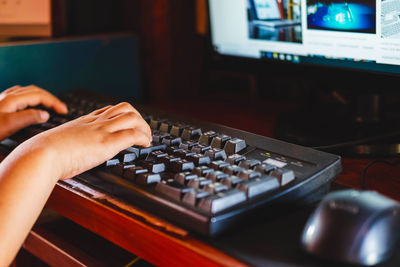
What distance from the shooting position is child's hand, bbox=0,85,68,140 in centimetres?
83

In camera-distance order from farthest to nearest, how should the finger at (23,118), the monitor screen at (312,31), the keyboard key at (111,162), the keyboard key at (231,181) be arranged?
the finger at (23,118)
the monitor screen at (312,31)
the keyboard key at (111,162)
the keyboard key at (231,181)

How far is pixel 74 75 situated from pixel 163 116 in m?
0.46

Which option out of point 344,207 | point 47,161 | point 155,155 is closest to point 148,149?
point 155,155

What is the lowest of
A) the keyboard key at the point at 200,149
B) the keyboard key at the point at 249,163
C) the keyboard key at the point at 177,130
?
the keyboard key at the point at 249,163

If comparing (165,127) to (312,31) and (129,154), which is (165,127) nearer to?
(129,154)

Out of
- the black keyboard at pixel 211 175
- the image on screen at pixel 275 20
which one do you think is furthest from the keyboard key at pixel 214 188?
the image on screen at pixel 275 20

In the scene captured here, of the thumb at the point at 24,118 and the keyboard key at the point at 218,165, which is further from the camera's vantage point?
the thumb at the point at 24,118

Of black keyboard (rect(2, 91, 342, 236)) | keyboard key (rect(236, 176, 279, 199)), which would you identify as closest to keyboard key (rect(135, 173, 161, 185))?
black keyboard (rect(2, 91, 342, 236))

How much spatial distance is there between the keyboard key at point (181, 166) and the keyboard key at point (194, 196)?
8cm

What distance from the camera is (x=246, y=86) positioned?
128 cm

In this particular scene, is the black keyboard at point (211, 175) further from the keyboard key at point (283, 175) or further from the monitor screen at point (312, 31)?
the monitor screen at point (312, 31)

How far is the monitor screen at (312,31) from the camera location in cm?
73

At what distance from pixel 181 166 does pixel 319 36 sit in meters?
0.38

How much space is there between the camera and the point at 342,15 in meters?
0.78
